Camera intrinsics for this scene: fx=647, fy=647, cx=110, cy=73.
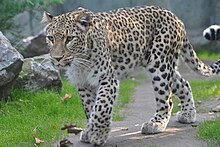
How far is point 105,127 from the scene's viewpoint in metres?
6.72

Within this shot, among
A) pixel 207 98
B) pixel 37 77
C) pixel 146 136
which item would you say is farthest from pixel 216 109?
pixel 37 77

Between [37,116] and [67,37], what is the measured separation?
2589 mm

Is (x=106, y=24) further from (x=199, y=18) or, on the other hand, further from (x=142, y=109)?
(x=199, y=18)

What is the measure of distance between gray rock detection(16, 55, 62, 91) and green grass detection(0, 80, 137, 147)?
0.12 m

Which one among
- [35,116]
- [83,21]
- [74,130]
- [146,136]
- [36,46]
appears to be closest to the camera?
[83,21]

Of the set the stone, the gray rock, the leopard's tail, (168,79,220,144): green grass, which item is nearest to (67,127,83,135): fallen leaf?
(168,79,220,144): green grass

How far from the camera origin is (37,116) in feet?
29.3

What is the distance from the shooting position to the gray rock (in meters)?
9.81

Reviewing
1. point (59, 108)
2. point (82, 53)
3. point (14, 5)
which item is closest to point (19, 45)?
point (14, 5)

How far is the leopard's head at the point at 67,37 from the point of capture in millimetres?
6512

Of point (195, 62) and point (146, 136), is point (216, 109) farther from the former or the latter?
point (146, 136)

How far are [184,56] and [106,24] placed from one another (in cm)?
139

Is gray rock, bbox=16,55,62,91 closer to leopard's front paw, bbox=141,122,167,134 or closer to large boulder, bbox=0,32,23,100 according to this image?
large boulder, bbox=0,32,23,100

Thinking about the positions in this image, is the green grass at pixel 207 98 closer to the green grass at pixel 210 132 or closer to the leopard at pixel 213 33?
the green grass at pixel 210 132
